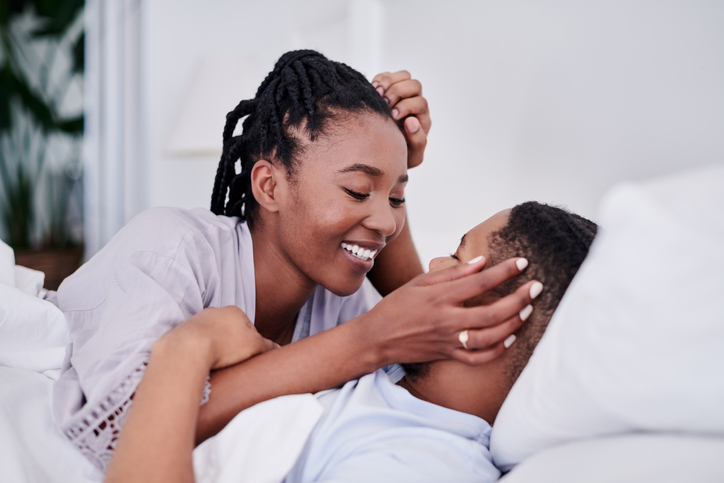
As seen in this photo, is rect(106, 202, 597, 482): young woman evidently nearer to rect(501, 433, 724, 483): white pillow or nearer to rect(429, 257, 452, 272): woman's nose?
rect(429, 257, 452, 272): woman's nose

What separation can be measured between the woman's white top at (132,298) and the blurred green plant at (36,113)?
2242 millimetres

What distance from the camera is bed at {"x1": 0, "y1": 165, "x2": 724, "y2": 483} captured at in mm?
465

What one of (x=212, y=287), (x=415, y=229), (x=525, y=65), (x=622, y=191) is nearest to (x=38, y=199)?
(x=415, y=229)

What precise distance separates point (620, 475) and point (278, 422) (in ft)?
1.34

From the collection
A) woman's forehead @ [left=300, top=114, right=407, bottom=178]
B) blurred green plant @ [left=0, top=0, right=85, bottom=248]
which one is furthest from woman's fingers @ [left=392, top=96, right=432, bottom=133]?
blurred green plant @ [left=0, top=0, right=85, bottom=248]

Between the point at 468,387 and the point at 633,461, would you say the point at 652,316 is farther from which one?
the point at 468,387

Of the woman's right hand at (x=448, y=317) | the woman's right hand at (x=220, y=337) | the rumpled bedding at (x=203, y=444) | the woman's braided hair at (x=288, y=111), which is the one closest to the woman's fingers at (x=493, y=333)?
the woman's right hand at (x=448, y=317)

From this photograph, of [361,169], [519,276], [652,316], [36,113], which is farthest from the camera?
[36,113]

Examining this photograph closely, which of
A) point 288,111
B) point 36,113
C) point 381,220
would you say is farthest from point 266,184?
point 36,113

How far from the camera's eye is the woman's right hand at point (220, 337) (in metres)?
0.73

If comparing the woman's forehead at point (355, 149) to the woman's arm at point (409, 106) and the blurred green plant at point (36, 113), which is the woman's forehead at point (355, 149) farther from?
the blurred green plant at point (36, 113)

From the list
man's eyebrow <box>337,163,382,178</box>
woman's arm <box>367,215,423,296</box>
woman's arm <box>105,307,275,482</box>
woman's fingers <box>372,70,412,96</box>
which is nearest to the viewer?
woman's arm <box>105,307,275,482</box>

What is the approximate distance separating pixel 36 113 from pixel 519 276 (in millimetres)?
3015

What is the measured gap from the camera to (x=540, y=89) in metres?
1.43
